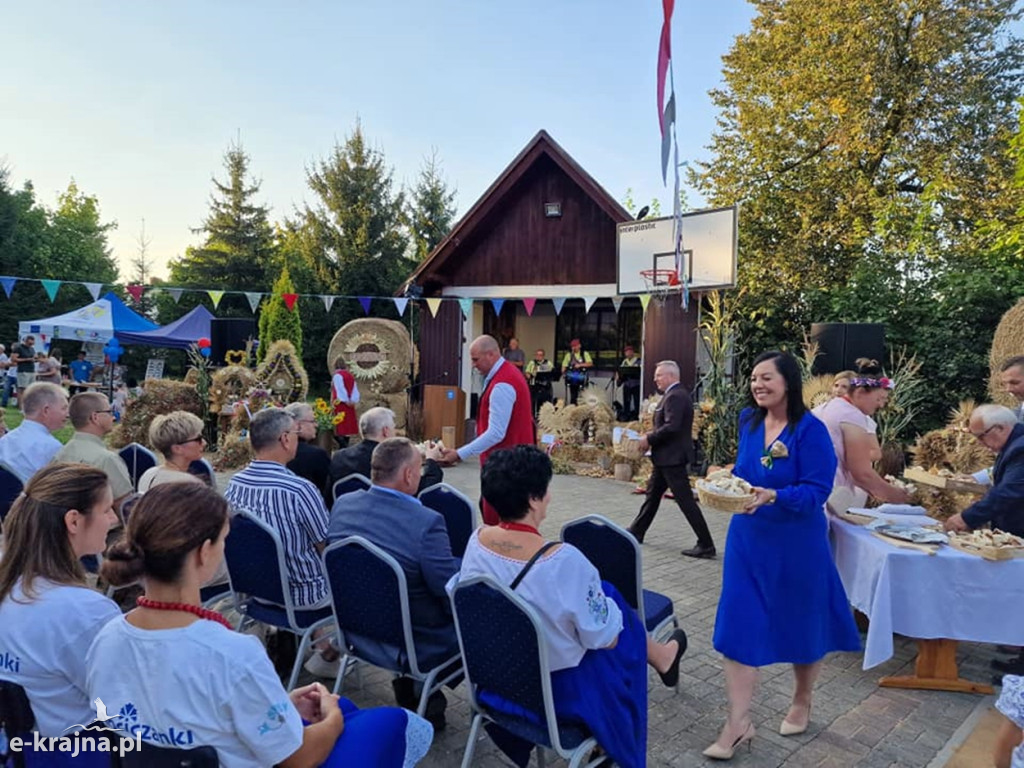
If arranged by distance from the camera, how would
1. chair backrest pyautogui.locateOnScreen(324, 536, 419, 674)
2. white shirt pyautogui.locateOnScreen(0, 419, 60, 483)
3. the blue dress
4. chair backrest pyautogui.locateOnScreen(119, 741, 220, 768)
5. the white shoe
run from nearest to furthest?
chair backrest pyautogui.locateOnScreen(119, 741, 220, 768) < chair backrest pyautogui.locateOnScreen(324, 536, 419, 674) < the blue dress < the white shoe < white shirt pyautogui.locateOnScreen(0, 419, 60, 483)

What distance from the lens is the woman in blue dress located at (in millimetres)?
2803

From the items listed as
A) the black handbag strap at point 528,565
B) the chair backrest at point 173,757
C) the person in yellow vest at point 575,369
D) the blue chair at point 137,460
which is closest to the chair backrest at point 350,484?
the blue chair at point 137,460

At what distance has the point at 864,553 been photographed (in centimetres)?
366

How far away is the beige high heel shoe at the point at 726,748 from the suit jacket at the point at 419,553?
1.17m

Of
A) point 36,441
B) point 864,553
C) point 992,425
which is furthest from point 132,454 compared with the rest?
point 992,425

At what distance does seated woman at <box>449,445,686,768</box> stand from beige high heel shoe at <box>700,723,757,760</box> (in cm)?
71

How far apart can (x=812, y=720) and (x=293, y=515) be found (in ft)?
8.75

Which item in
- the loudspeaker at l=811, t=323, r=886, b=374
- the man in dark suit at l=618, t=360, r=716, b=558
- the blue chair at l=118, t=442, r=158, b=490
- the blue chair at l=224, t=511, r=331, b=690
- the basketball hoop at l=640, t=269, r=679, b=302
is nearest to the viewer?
the blue chair at l=224, t=511, r=331, b=690

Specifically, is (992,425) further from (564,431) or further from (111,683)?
(564,431)

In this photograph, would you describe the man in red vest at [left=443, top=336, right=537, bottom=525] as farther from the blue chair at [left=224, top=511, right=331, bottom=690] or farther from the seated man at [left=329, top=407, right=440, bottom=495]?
the blue chair at [left=224, top=511, right=331, bottom=690]

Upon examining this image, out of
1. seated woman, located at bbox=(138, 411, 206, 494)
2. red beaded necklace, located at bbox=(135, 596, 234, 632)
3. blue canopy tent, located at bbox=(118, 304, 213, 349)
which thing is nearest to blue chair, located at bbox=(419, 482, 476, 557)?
seated woman, located at bbox=(138, 411, 206, 494)

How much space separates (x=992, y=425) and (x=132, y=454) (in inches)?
227

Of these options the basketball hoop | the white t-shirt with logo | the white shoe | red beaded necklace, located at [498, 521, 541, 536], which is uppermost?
the basketball hoop

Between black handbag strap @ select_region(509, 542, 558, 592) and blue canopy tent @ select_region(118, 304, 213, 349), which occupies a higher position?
blue canopy tent @ select_region(118, 304, 213, 349)
